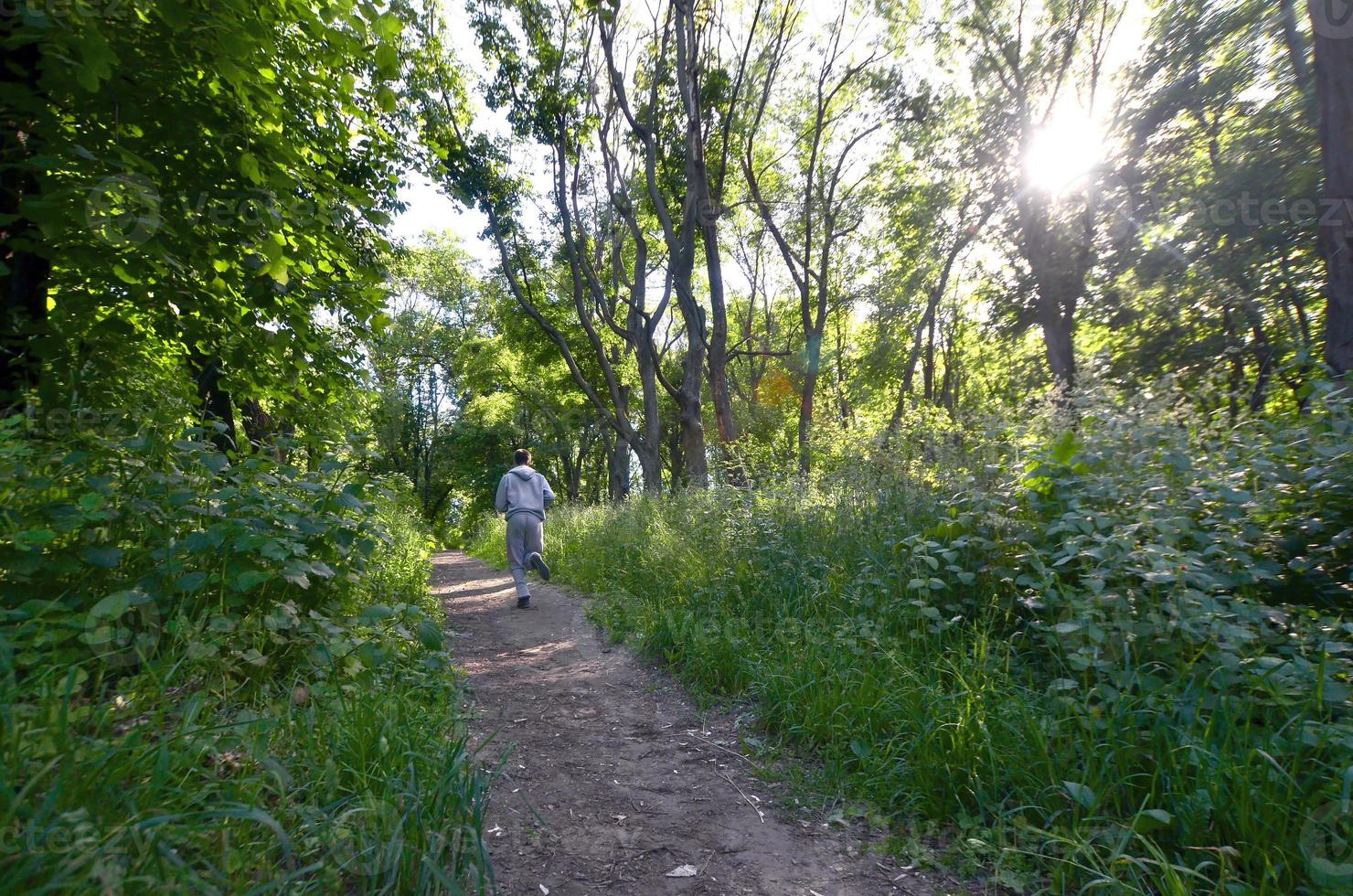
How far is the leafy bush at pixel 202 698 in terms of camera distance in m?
1.68

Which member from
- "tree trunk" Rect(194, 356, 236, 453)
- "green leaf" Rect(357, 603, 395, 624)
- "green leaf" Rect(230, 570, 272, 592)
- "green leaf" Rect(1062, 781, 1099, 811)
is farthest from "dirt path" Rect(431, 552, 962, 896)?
"tree trunk" Rect(194, 356, 236, 453)

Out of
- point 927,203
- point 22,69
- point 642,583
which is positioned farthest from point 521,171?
point 22,69

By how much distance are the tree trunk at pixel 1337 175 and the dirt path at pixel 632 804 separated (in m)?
6.61

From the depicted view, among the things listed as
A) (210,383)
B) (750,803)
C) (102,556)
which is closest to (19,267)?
(210,383)

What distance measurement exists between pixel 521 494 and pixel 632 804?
6.20 metres

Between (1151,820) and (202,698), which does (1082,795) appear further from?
(202,698)

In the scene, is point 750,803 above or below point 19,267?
below

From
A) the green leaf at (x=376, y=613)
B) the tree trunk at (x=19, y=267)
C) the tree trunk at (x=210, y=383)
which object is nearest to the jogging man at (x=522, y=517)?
the tree trunk at (x=210, y=383)

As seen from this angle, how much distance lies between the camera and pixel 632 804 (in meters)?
3.26

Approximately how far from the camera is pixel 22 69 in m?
3.22

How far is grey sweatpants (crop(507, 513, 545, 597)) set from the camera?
349 inches

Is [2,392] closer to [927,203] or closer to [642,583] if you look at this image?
[642,583]

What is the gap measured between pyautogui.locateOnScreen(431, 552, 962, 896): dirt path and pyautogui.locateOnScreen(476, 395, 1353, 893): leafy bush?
41 centimetres

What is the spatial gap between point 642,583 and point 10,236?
19.6ft
